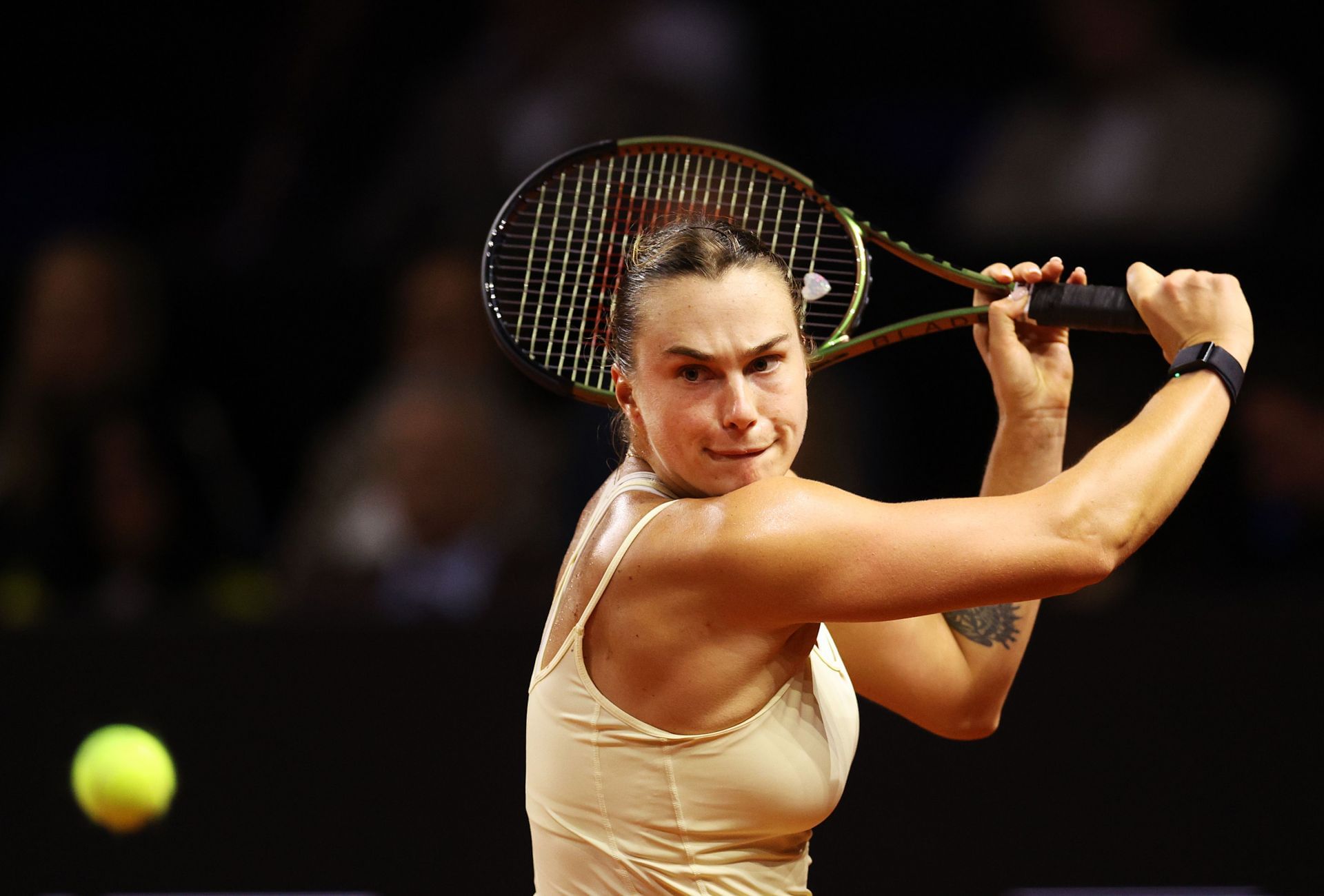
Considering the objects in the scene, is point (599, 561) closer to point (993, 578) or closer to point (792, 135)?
point (993, 578)

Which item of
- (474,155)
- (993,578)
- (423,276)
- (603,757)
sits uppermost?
(474,155)

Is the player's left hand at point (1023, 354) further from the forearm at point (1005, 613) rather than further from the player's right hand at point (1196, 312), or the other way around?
the player's right hand at point (1196, 312)

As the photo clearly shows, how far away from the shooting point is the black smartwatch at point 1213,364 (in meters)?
1.73

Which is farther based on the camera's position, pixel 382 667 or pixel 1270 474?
pixel 1270 474

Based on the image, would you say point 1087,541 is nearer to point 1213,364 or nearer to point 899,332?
point 1213,364

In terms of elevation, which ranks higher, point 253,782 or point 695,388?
point 695,388

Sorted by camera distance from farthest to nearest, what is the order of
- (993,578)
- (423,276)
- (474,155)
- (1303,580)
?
(474,155) → (423,276) → (1303,580) → (993,578)

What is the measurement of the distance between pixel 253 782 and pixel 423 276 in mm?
1331

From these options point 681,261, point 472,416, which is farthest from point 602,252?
point 681,261

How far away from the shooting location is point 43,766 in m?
3.39

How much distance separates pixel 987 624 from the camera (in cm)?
215

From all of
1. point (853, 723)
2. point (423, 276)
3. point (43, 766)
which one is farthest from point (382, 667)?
point (853, 723)

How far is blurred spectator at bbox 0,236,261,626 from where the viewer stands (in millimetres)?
3850

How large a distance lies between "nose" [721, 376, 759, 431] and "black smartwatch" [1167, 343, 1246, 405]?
0.48 metres
